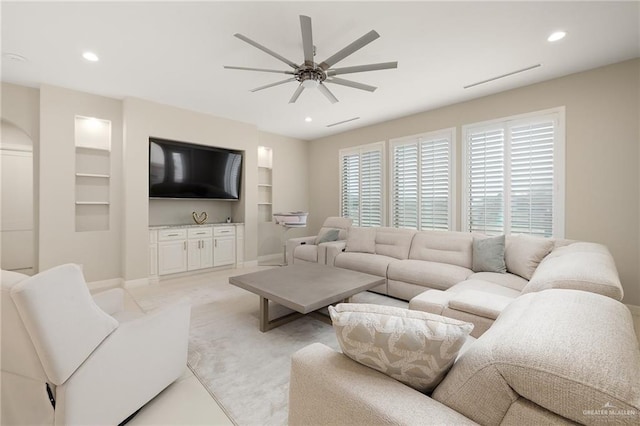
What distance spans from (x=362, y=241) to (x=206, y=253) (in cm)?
285

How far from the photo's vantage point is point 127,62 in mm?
3068

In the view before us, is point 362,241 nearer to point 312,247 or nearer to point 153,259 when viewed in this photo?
point 312,247

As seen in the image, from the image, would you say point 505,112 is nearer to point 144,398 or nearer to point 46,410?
point 144,398

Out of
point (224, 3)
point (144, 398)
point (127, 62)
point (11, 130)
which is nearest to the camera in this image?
point (144, 398)

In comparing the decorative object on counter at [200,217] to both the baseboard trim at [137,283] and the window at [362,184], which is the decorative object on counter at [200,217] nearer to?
the baseboard trim at [137,283]

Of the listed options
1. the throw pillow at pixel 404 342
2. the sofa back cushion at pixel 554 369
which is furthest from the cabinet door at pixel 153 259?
the sofa back cushion at pixel 554 369

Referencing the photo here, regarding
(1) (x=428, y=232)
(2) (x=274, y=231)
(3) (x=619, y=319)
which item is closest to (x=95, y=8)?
(3) (x=619, y=319)

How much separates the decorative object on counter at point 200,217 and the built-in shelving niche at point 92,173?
4.42 feet

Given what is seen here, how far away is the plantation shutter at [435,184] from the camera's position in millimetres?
4496

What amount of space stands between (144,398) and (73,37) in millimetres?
3242

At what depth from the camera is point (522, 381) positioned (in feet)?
2.20

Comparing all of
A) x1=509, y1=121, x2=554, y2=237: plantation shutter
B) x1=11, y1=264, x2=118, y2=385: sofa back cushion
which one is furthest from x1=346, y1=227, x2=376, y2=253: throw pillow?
x1=11, y1=264, x2=118, y2=385: sofa back cushion

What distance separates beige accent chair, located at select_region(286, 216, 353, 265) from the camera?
4598mm

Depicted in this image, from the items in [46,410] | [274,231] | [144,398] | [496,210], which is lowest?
[144,398]
